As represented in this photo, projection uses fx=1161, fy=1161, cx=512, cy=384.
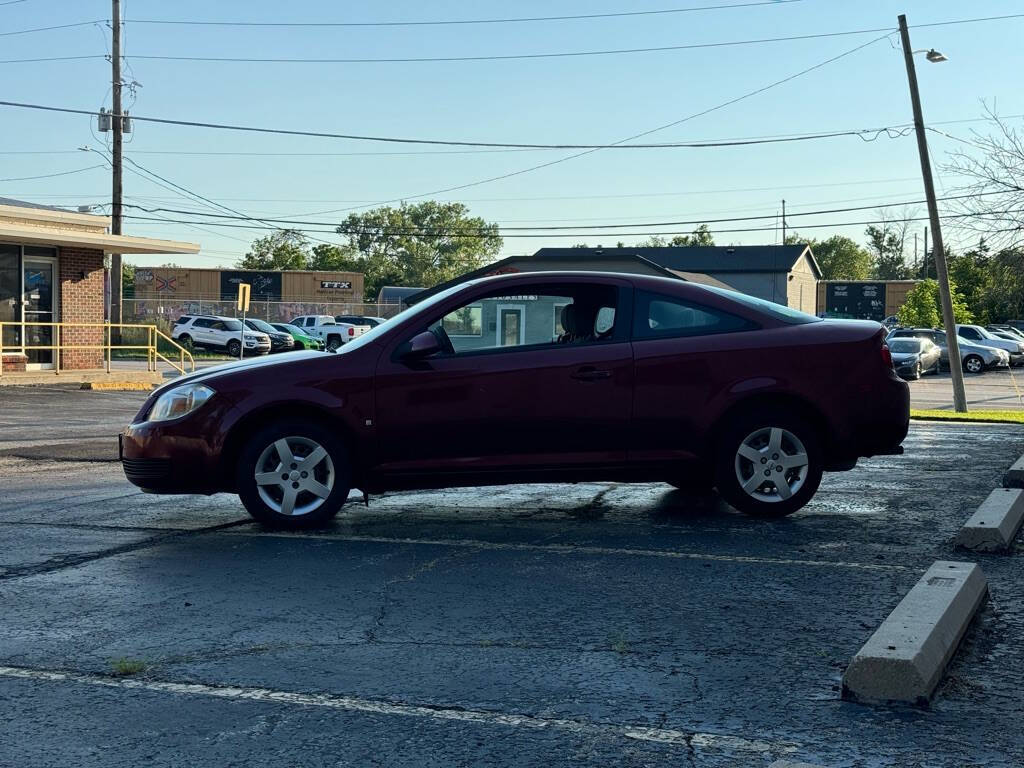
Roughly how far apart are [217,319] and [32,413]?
112 feet

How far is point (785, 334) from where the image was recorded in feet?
26.1

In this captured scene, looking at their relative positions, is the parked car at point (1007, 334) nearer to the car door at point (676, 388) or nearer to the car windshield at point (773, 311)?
the car windshield at point (773, 311)

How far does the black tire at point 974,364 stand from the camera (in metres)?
46.9

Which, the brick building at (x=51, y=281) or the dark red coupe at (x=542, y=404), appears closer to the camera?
the dark red coupe at (x=542, y=404)

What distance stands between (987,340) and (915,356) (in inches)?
482

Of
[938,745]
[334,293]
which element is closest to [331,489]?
[938,745]

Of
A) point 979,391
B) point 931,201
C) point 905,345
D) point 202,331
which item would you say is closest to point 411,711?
point 931,201

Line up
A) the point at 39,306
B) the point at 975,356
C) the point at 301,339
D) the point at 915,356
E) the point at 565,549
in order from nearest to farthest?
the point at 565,549
the point at 39,306
the point at 915,356
the point at 975,356
the point at 301,339

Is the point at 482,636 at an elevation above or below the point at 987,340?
below

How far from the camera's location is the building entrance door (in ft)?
89.1

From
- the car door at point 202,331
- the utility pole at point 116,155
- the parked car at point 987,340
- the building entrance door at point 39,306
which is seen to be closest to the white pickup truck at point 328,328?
the car door at point 202,331

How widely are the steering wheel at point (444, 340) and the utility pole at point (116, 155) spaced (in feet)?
109

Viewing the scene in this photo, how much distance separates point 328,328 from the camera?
55812 mm

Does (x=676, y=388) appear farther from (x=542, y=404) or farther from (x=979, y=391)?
(x=979, y=391)
